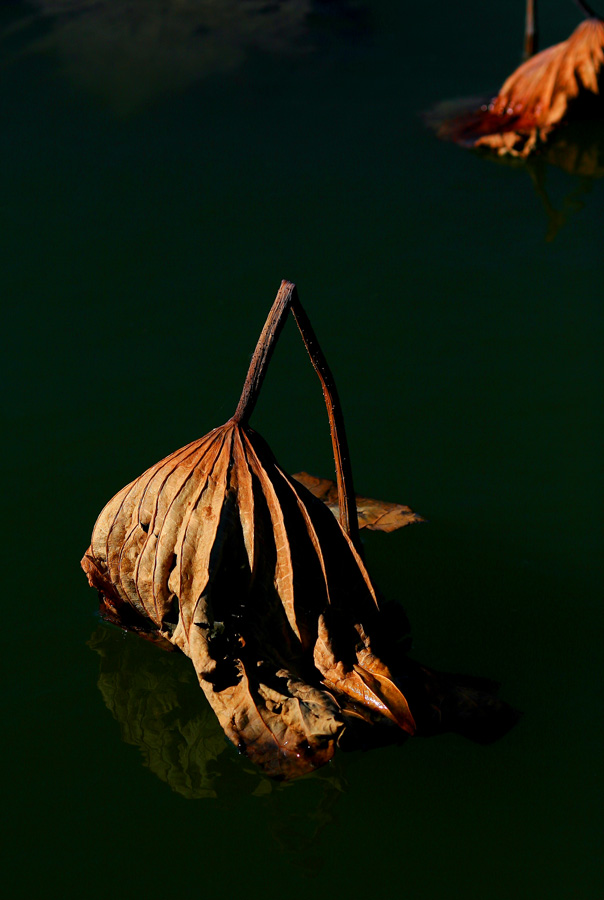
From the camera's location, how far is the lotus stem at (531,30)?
3990 mm

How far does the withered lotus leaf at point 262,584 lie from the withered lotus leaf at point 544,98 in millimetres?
2402

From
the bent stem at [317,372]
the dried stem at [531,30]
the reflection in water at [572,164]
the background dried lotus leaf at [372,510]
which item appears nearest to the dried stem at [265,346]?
the bent stem at [317,372]

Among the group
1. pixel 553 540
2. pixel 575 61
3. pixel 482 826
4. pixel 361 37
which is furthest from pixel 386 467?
pixel 361 37

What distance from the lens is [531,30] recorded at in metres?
4.05

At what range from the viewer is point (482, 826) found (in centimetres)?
164

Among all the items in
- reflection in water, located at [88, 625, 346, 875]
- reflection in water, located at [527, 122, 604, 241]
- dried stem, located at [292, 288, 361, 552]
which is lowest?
reflection in water, located at [88, 625, 346, 875]

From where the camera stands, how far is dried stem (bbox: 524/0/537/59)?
13.1ft

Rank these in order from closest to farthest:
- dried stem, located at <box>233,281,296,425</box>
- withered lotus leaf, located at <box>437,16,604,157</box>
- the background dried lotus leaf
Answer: dried stem, located at <box>233,281,296,425</box> → the background dried lotus leaf → withered lotus leaf, located at <box>437,16,604,157</box>

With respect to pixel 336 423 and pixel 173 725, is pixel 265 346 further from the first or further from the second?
pixel 173 725

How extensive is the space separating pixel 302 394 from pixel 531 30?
244 cm

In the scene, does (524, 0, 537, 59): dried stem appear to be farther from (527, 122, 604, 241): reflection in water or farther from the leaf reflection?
the leaf reflection

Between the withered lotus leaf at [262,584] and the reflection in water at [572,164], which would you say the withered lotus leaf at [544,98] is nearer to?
the reflection in water at [572,164]

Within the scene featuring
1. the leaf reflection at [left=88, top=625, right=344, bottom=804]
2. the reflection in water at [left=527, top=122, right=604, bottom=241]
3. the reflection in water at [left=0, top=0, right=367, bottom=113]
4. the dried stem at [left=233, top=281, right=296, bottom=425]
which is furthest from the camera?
the reflection in water at [left=0, top=0, right=367, bottom=113]

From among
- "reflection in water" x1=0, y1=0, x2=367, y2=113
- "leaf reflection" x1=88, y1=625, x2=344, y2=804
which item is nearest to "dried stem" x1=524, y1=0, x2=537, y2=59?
"reflection in water" x1=0, y1=0, x2=367, y2=113
